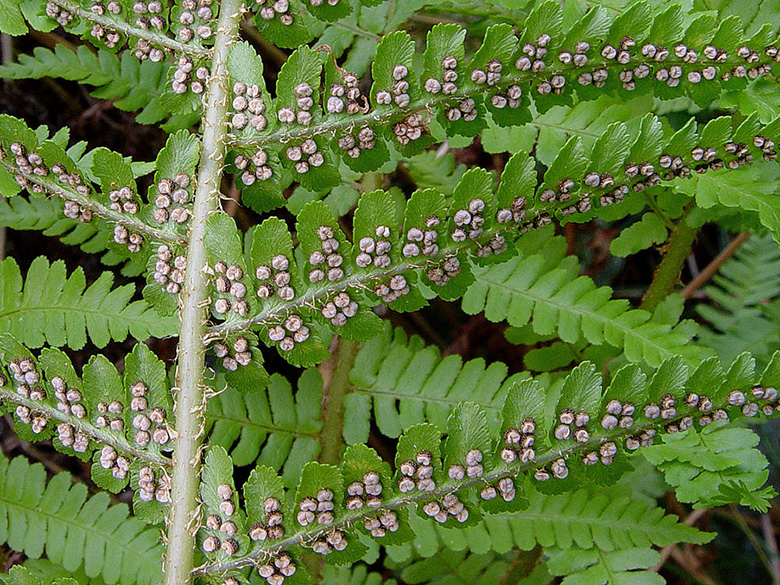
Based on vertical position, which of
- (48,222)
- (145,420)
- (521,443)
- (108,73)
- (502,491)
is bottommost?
(502,491)

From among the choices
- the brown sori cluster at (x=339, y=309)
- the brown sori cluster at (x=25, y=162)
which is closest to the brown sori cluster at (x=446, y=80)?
the brown sori cluster at (x=339, y=309)

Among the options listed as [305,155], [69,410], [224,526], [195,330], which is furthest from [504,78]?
[69,410]

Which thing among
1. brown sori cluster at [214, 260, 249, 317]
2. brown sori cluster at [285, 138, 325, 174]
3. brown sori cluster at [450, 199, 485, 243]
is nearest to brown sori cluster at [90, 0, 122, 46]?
brown sori cluster at [285, 138, 325, 174]

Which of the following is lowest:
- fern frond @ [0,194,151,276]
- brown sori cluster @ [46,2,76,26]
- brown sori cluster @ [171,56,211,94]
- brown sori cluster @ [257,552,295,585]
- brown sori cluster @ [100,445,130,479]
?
brown sori cluster @ [257,552,295,585]

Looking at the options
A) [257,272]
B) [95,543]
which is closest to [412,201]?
[257,272]

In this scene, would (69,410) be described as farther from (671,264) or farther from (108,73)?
(671,264)

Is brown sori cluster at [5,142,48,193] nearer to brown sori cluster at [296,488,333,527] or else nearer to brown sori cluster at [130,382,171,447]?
brown sori cluster at [130,382,171,447]

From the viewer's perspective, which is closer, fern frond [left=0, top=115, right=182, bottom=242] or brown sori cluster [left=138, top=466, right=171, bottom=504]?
brown sori cluster [left=138, top=466, right=171, bottom=504]
